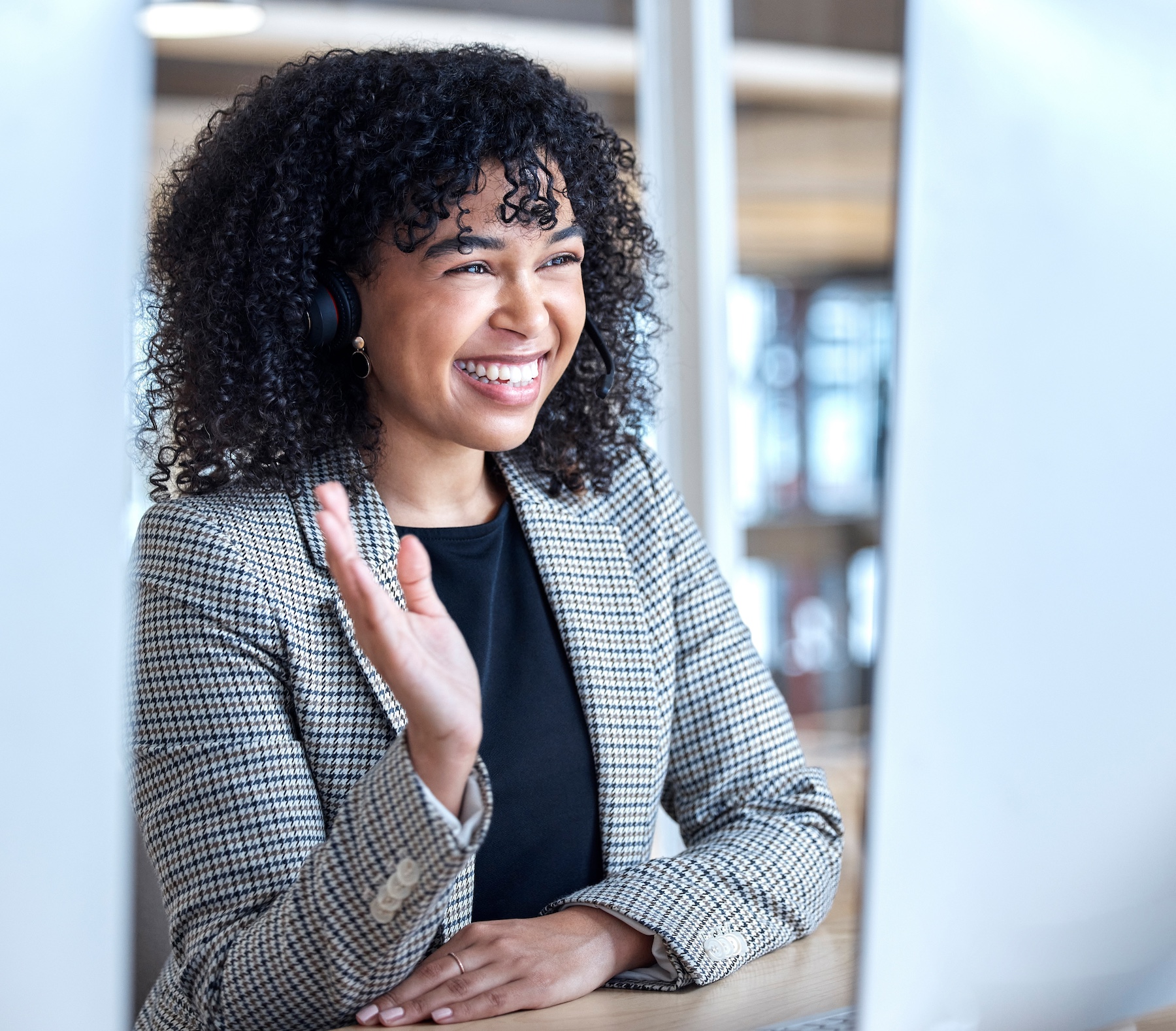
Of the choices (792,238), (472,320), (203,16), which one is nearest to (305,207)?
(472,320)

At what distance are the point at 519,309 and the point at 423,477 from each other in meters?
0.21

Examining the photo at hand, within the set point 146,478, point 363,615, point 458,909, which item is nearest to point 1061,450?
point 363,615

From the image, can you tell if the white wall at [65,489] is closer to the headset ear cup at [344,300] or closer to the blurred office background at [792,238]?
the headset ear cup at [344,300]

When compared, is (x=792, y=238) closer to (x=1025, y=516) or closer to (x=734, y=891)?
(x=734, y=891)

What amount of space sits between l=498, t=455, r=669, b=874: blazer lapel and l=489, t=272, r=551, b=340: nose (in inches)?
8.7

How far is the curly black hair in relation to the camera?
42.0 inches

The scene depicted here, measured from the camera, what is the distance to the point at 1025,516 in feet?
1.82

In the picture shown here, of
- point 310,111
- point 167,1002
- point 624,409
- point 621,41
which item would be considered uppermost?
point 621,41

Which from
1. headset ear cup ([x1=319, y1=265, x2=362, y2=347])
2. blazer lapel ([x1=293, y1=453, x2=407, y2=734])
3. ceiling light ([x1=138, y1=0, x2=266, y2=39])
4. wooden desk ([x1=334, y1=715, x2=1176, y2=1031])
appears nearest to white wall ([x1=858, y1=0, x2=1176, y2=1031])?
wooden desk ([x1=334, y1=715, x2=1176, y2=1031])

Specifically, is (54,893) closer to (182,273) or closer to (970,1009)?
(970,1009)

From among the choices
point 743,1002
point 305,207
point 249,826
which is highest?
point 305,207

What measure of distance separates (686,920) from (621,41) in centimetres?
358

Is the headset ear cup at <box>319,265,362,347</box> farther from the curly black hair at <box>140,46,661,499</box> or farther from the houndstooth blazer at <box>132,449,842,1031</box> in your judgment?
the houndstooth blazer at <box>132,449,842,1031</box>

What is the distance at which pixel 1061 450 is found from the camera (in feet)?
1.84
